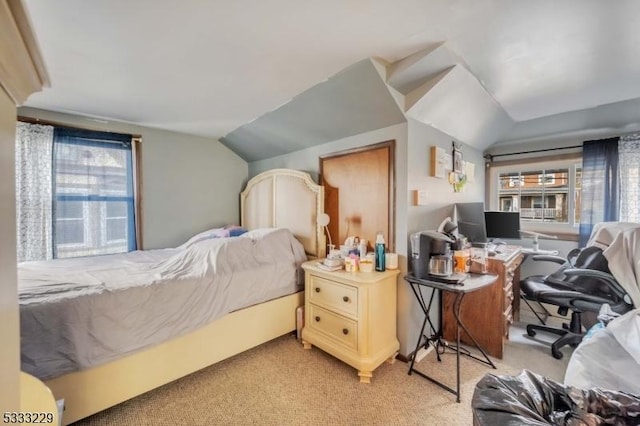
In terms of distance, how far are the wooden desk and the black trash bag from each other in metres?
1.39

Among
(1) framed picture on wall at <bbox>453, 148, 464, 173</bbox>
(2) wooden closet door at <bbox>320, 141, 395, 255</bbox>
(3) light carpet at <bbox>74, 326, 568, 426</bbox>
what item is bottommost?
(3) light carpet at <bbox>74, 326, 568, 426</bbox>

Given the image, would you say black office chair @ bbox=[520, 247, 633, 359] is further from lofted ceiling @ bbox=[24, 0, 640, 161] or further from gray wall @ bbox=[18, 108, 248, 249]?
gray wall @ bbox=[18, 108, 248, 249]

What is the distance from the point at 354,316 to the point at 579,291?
201 centimetres

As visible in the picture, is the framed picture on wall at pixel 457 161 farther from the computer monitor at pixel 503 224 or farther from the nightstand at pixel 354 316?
the nightstand at pixel 354 316

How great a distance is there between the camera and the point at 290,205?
3.02 m

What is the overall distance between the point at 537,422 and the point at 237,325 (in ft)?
6.23

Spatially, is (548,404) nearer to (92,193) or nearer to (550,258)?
(550,258)

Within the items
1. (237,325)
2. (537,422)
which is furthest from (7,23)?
(237,325)

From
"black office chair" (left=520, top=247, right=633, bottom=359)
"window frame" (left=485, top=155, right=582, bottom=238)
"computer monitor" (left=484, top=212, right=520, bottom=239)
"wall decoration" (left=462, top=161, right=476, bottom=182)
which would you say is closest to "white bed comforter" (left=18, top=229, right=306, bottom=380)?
"wall decoration" (left=462, top=161, right=476, bottom=182)

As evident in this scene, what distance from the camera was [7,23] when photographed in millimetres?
428

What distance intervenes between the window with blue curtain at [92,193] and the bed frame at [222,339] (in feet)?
5.02

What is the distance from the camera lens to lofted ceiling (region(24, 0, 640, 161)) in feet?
4.36

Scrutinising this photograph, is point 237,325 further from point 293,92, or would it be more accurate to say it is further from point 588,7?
point 588,7

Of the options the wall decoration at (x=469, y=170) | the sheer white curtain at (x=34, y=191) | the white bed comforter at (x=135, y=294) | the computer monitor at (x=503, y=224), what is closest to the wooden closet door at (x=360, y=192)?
the white bed comforter at (x=135, y=294)
